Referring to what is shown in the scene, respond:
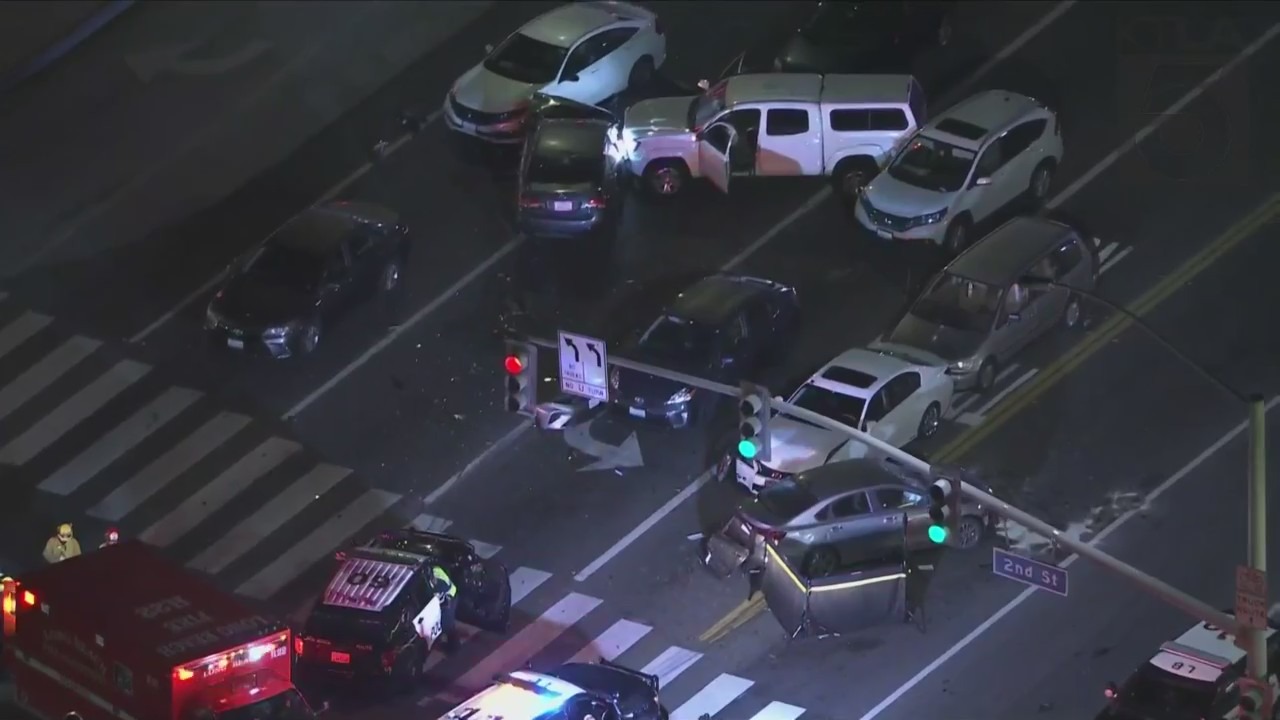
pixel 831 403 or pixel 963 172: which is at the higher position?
pixel 963 172

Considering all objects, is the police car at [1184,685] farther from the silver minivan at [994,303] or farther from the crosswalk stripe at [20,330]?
the crosswalk stripe at [20,330]

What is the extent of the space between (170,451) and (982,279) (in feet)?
42.1

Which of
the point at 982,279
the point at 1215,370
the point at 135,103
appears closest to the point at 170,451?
the point at 135,103

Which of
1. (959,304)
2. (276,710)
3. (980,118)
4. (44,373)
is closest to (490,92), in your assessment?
(980,118)

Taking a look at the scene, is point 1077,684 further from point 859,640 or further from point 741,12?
point 741,12

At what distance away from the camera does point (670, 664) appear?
28.9 m

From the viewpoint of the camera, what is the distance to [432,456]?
108 feet

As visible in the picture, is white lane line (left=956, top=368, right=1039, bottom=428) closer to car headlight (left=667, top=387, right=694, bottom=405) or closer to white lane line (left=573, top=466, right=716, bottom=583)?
white lane line (left=573, top=466, right=716, bottom=583)

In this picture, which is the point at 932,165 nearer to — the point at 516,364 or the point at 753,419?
the point at 516,364

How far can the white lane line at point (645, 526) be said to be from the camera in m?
30.8

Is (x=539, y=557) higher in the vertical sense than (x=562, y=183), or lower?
lower

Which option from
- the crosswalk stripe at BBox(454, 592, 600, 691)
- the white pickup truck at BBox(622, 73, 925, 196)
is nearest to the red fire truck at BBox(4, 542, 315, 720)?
the crosswalk stripe at BBox(454, 592, 600, 691)

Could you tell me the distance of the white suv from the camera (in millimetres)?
34750

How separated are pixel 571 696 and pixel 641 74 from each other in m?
16.5
